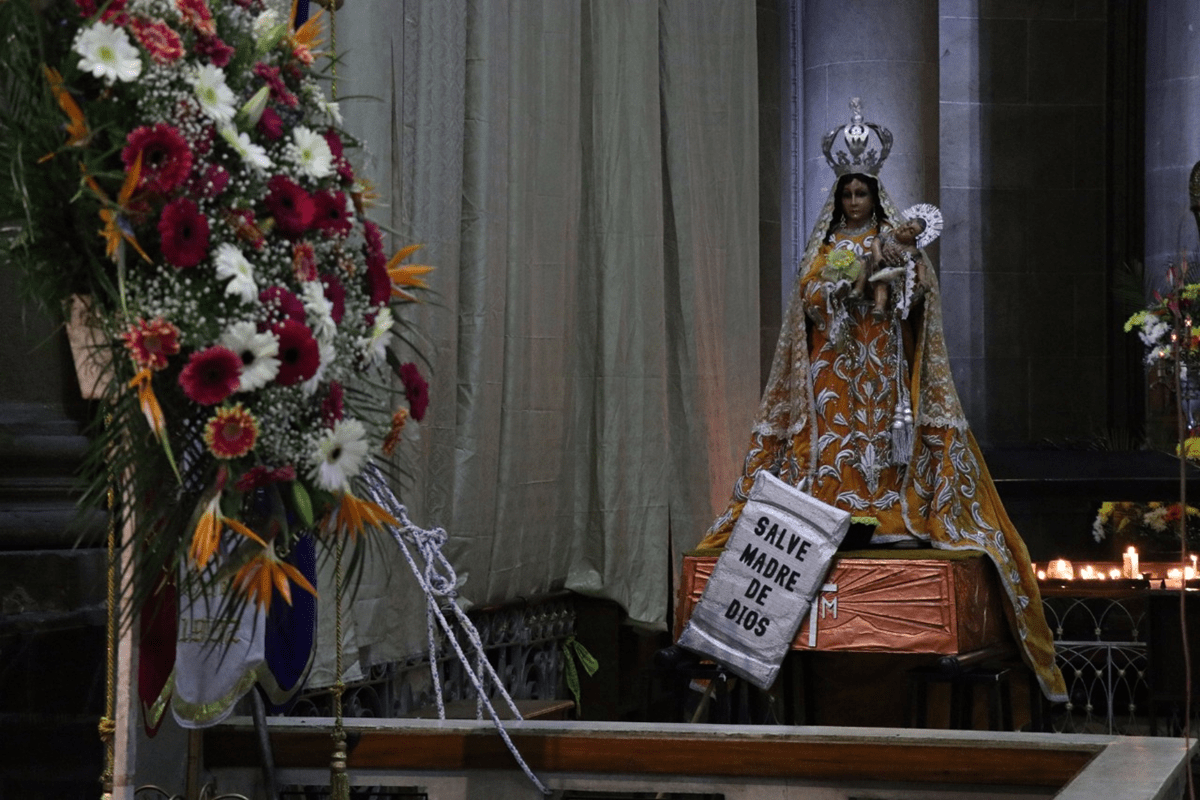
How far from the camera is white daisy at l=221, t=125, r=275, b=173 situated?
2.41m

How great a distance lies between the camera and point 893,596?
20.2 feet

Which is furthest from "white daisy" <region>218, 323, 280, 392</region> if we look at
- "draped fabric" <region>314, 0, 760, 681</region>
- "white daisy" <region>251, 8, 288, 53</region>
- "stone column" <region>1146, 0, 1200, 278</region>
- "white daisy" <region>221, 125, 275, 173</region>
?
"stone column" <region>1146, 0, 1200, 278</region>

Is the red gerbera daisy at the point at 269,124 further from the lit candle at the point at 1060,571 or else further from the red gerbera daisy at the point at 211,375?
the lit candle at the point at 1060,571

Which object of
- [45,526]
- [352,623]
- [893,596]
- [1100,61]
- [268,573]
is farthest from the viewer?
[1100,61]

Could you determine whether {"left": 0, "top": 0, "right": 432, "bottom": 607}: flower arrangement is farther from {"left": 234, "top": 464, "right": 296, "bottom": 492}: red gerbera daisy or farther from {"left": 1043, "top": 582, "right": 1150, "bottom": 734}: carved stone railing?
{"left": 1043, "top": 582, "right": 1150, "bottom": 734}: carved stone railing

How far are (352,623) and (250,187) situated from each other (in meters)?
3.27

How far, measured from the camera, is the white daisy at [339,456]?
244 centimetres

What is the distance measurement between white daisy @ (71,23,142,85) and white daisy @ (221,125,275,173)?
0.47 ft

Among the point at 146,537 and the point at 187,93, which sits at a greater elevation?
the point at 187,93

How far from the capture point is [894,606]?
20.2 ft

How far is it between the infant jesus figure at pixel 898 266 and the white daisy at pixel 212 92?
177 inches

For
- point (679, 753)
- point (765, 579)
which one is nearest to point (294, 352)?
point (679, 753)

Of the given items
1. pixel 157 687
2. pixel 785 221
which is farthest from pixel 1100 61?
pixel 157 687

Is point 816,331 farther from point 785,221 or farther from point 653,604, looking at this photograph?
point 785,221
